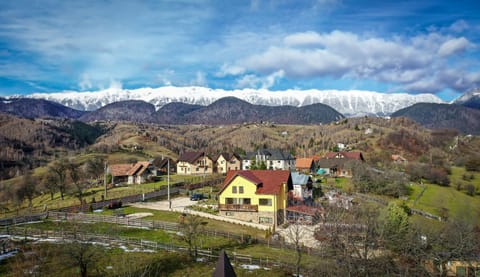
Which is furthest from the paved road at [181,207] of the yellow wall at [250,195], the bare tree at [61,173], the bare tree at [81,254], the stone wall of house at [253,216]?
the bare tree at [81,254]

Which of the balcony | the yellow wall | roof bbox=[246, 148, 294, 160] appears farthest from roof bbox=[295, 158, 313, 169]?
the balcony

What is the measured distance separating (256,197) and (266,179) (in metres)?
2.91

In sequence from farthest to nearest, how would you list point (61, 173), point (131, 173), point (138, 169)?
point (138, 169)
point (131, 173)
point (61, 173)

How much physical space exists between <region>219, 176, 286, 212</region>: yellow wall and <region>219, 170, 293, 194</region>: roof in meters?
0.44

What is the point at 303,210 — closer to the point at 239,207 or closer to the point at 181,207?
the point at 239,207

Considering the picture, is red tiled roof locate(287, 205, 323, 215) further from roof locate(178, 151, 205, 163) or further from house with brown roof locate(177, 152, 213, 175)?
roof locate(178, 151, 205, 163)

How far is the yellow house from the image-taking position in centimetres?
4181

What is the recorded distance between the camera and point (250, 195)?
4325 centimetres

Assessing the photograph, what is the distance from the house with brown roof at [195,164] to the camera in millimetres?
88188

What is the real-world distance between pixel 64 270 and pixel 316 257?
19408mm

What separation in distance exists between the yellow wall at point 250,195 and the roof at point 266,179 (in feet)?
1.44

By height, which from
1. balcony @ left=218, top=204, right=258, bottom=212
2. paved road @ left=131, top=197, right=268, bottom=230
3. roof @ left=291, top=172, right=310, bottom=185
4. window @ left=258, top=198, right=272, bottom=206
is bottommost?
paved road @ left=131, top=197, right=268, bottom=230

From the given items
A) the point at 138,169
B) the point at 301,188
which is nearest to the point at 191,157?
the point at 138,169

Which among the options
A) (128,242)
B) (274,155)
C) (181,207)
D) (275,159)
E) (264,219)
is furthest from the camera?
(274,155)
